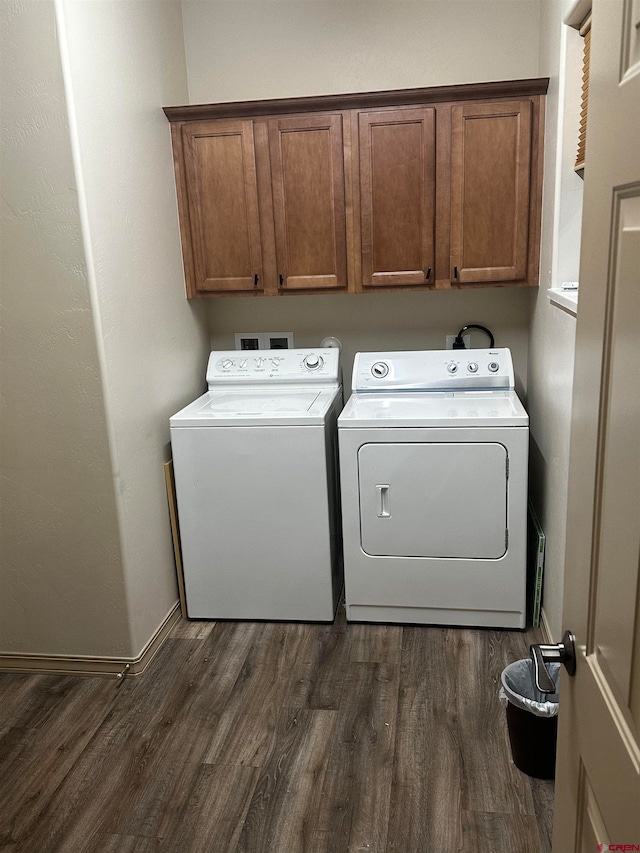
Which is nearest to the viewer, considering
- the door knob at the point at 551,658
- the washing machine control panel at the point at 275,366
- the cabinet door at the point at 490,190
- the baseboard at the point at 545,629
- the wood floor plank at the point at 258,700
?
the door knob at the point at 551,658

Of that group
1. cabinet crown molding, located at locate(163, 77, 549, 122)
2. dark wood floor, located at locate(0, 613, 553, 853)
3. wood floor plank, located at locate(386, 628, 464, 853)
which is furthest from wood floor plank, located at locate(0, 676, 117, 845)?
cabinet crown molding, located at locate(163, 77, 549, 122)

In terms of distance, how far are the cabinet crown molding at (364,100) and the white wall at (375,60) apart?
300mm

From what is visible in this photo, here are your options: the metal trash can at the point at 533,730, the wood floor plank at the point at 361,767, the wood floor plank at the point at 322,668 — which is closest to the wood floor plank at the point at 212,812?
the wood floor plank at the point at 361,767

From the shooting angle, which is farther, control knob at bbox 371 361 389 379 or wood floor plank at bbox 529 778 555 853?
control knob at bbox 371 361 389 379

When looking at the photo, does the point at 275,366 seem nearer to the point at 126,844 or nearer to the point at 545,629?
the point at 545,629

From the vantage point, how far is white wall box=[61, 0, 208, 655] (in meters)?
2.22

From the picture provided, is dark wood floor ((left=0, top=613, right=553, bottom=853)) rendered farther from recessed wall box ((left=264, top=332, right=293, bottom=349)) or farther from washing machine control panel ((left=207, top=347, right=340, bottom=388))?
recessed wall box ((left=264, top=332, right=293, bottom=349))

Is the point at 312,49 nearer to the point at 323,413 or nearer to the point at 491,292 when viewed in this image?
the point at 491,292

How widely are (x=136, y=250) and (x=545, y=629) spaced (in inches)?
80.8

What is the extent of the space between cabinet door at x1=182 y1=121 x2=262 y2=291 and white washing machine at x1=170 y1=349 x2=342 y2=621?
0.60 m

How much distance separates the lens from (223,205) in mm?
2934

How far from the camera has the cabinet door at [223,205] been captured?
286 cm

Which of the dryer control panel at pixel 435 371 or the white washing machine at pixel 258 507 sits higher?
the dryer control panel at pixel 435 371

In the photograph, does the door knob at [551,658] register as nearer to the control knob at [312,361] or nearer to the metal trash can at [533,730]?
the metal trash can at [533,730]
